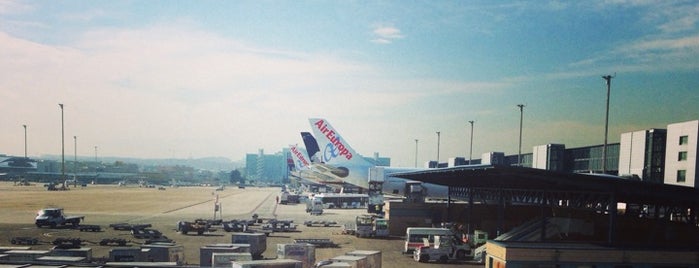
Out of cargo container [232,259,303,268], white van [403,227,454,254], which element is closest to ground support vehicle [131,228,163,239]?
white van [403,227,454,254]

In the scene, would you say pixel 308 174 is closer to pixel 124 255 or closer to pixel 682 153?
pixel 682 153

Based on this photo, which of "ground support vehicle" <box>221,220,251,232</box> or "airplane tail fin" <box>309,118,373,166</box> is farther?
"airplane tail fin" <box>309,118,373,166</box>

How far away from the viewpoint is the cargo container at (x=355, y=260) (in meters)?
24.4

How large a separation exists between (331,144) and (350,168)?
17.5ft

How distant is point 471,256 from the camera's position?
40.2 meters

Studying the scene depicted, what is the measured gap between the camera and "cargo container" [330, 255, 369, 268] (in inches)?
963

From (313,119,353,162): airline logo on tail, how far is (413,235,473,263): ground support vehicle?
41.2m

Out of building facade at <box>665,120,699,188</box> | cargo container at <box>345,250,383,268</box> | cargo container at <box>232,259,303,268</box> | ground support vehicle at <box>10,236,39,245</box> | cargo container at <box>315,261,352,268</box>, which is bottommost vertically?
ground support vehicle at <box>10,236,39,245</box>

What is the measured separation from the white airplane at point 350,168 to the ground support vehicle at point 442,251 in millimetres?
33863

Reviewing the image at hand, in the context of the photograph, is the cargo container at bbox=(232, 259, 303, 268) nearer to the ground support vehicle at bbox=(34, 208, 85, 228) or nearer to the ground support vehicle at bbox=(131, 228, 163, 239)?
the ground support vehicle at bbox=(131, 228, 163, 239)

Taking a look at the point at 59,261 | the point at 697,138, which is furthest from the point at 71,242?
the point at 697,138

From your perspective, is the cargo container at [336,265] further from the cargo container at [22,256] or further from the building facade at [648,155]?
the building facade at [648,155]

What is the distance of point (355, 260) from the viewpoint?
24.8 metres

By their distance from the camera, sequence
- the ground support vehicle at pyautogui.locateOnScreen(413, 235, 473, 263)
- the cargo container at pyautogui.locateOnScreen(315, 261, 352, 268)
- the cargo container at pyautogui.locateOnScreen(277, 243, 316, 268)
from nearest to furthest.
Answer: the cargo container at pyautogui.locateOnScreen(315, 261, 352, 268) → the cargo container at pyautogui.locateOnScreen(277, 243, 316, 268) → the ground support vehicle at pyautogui.locateOnScreen(413, 235, 473, 263)
